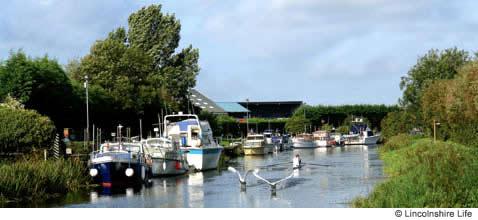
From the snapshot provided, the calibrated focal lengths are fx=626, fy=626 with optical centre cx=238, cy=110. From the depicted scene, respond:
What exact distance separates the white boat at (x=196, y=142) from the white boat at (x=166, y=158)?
6.56 feet

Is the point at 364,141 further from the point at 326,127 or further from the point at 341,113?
the point at 341,113

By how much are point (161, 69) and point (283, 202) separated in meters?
57.5

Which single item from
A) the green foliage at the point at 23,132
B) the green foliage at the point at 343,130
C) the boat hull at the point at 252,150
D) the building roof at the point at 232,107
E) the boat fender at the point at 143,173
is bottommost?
the boat fender at the point at 143,173

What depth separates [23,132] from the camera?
3572 cm

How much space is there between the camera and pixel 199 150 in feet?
160

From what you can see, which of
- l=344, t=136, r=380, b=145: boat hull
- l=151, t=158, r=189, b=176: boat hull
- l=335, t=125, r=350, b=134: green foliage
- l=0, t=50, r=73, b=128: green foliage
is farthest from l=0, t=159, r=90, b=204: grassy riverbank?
l=335, t=125, r=350, b=134: green foliage

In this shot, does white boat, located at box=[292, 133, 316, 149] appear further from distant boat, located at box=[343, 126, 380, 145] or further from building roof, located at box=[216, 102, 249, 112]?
building roof, located at box=[216, 102, 249, 112]

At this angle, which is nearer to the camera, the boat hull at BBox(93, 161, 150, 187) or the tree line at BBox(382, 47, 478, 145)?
the boat hull at BBox(93, 161, 150, 187)

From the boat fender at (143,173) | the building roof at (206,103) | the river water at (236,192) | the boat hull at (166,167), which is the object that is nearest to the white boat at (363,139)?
the building roof at (206,103)

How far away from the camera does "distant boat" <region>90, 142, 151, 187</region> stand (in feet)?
115

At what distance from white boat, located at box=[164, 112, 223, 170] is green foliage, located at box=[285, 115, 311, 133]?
7927 centimetres

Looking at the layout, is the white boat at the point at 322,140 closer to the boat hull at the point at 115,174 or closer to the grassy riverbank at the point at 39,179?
the boat hull at the point at 115,174

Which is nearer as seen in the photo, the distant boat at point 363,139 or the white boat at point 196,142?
the white boat at point 196,142

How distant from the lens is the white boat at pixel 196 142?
160ft
